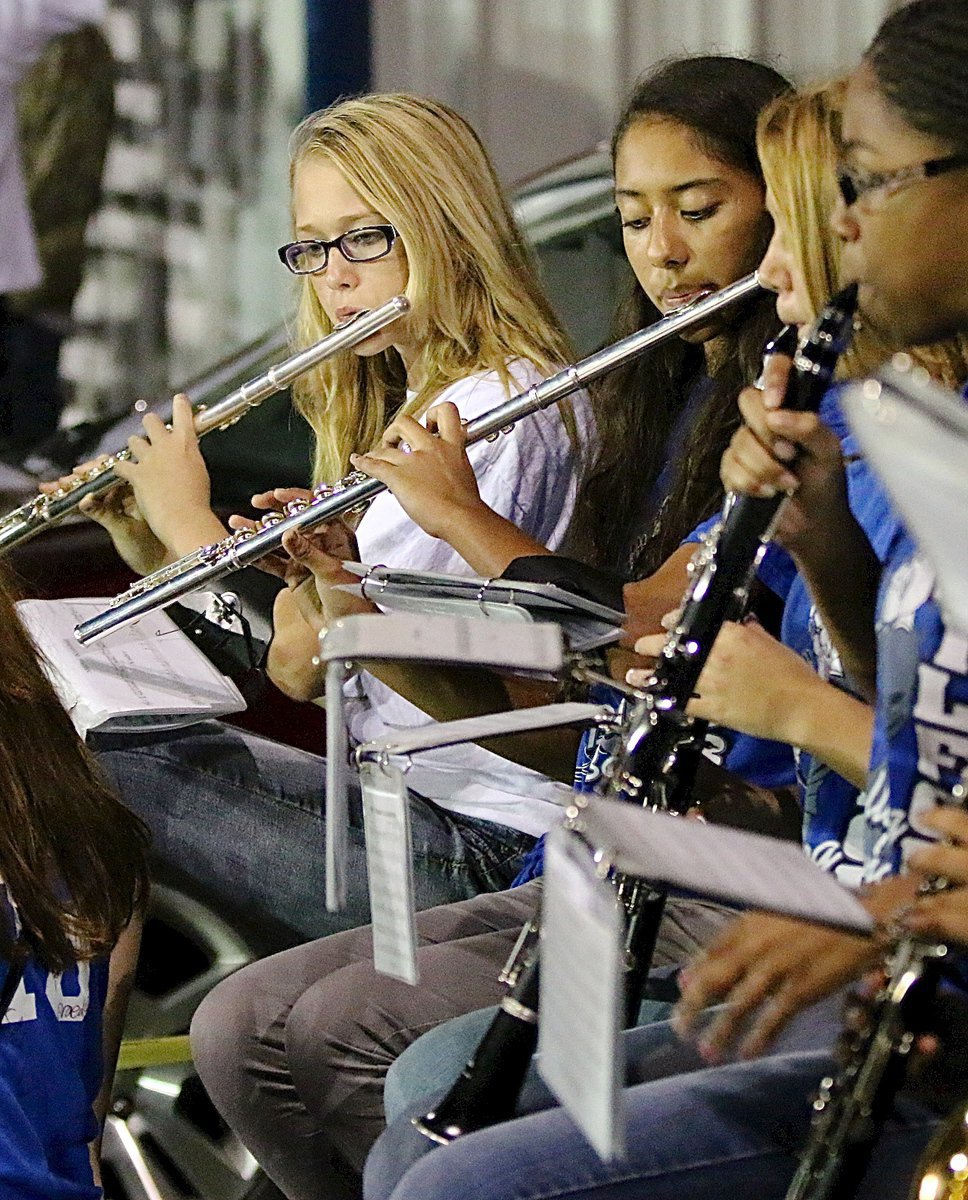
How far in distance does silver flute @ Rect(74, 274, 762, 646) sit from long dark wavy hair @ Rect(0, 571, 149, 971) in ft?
1.03

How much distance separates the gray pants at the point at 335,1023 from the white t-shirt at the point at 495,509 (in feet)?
0.46

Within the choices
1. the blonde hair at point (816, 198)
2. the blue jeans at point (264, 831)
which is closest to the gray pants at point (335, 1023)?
the blue jeans at point (264, 831)

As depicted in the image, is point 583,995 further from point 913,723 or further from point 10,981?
point 10,981

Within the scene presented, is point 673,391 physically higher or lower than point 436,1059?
higher

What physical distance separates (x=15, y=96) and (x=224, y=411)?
4.46ft

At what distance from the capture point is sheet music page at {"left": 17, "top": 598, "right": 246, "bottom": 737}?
5.00 ft

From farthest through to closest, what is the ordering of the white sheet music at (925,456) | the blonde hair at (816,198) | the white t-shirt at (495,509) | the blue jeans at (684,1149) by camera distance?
1. the white t-shirt at (495,509)
2. the blonde hair at (816,198)
3. the blue jeans at (684,1149)
4. the white sheet music at (925,456)

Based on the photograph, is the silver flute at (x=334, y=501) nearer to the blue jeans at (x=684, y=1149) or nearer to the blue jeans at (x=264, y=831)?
the blue jeans at (x=264, y=831)

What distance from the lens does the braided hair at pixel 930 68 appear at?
0.98 metres

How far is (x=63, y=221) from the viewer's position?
2.92 meters

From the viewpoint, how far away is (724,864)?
2.45 ft

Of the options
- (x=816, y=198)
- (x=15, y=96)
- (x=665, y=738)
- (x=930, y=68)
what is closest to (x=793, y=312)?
(x=816, y=198)

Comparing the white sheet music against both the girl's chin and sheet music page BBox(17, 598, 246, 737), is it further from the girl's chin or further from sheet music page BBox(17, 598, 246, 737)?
sheet music page BBox(17, 598, 246, 737)

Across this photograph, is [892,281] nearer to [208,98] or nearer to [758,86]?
[758,86]
